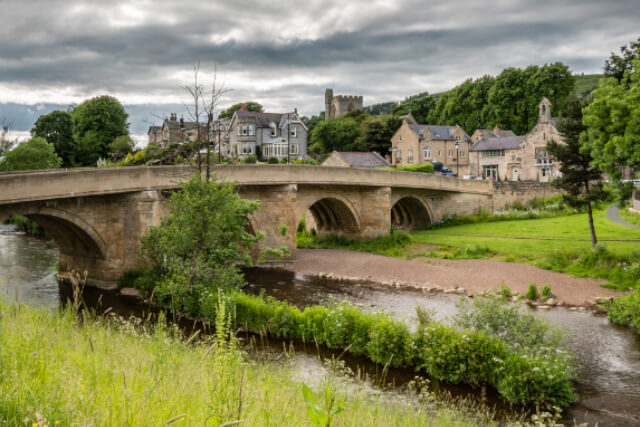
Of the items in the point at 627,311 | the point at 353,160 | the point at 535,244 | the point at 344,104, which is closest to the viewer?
the point at 627,311

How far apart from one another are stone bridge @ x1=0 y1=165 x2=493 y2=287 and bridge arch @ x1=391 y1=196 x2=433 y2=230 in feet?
0.28

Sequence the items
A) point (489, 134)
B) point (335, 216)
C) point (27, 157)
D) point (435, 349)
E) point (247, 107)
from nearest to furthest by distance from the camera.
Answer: point (435, 349), point (335, 216), point (27, 157), point (489, 134), point (247, 107)

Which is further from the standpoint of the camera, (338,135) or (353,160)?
(338,135)

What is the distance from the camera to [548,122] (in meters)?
53.7

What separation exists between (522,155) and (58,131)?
1977 inches

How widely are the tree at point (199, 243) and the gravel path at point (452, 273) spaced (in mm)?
8988

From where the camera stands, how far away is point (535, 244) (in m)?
28.8

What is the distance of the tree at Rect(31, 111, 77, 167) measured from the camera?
5778 cm

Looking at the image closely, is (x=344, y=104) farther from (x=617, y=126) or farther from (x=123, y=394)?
(x=123, y=394)

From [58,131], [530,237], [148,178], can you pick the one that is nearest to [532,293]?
[530,237]

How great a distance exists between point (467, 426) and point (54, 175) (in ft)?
56.7

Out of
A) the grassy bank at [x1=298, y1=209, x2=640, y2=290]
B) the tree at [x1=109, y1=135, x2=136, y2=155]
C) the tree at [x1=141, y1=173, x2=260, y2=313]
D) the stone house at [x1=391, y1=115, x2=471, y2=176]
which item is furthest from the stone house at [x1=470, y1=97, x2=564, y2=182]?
the tree at [x1=109, y1=135, x2=136, y2=155]

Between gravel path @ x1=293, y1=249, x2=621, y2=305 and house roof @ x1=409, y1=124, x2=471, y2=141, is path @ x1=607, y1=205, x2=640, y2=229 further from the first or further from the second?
house roof @ x1=409, y1=124, x2=471, y2=141

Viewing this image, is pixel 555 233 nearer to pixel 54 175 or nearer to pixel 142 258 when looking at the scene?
pixel 142 258
